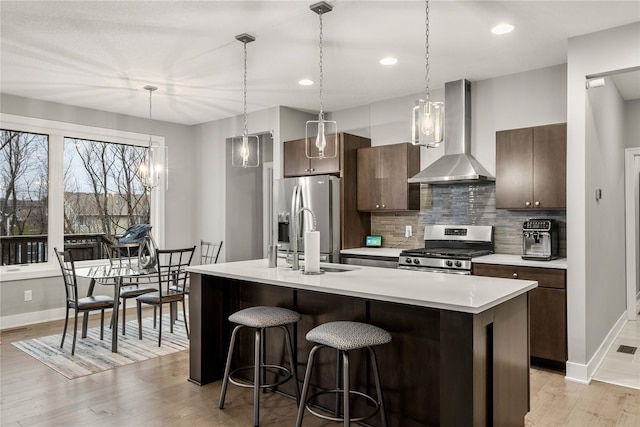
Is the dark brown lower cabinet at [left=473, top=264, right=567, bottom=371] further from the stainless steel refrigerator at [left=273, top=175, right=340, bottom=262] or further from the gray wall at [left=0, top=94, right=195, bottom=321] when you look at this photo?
the gray wall at [left=0, top=94, right=195, bottom=321]

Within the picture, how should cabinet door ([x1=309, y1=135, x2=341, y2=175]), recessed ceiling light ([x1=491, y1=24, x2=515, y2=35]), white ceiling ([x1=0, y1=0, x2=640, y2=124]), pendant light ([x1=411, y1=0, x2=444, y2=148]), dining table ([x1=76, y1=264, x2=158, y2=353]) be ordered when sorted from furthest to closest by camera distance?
cabinet door ([x1=309, y1=135, x2=341, y2=175]), dining table ([x1=76, y1=264, x2=158, y2=353]), recessed ceiling light ([x1=491, y1=24, x2=515, y2=35]), white ceiling ([x1=0, y1=0, x2=640, y2=124]), pendant light ([x1=411, y1=0, x2=444, y2=148])

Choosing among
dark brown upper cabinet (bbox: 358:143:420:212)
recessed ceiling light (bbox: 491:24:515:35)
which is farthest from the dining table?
recessed ceiling light (bbox: 491:24:515:35)

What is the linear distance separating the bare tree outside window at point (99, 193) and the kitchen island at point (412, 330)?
2958mm

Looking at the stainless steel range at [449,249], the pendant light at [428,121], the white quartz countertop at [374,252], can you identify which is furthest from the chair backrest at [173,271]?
the pendant light at [428,121]

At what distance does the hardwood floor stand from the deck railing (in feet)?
6.15

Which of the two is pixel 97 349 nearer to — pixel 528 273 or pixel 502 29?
pixel 528 273

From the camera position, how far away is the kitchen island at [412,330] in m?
1.96

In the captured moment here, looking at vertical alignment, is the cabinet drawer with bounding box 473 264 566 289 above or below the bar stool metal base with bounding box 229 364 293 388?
above

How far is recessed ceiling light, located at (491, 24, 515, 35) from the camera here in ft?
10.7

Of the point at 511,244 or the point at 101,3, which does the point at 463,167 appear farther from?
the point at 101,3

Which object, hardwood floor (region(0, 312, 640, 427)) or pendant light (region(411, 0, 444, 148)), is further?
hardwood floor (region(0, 312, 640, 427))

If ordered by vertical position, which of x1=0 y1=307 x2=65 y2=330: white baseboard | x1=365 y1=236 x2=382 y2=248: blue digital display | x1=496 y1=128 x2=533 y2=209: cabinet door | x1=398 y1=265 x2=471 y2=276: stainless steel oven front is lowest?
x1=0 y1=307 x2=65 y2=330: white baseboard

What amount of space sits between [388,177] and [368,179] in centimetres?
28

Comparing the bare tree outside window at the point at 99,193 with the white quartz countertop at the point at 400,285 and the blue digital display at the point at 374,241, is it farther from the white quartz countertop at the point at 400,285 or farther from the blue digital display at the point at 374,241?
the white quartz countertop at the point at 400,285
